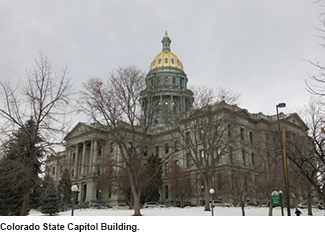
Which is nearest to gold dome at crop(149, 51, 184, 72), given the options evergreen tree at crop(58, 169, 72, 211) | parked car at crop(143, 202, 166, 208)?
evergreen tree at crop(58, 169, 72, 211)

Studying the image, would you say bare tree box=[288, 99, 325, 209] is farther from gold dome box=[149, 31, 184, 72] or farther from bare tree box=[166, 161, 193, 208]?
gold dome box=[149, 31, 184, 72]

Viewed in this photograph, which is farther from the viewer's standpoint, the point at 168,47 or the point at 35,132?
the point at 168,47

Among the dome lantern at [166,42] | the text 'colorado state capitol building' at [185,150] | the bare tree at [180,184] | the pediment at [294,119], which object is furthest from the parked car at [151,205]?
the dome lantern at [166,42]

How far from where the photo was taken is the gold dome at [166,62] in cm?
9575

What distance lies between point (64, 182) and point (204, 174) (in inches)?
1199

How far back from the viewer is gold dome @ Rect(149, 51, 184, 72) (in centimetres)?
9575

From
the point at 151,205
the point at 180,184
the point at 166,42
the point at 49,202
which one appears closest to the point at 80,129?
the point at 151,205

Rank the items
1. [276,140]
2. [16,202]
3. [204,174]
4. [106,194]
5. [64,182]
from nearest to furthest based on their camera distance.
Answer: [16,202] < [204,174] < [276,140] < [64,182] < [106,194]

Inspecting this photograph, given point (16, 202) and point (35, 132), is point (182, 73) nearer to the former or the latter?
point (16, 202)

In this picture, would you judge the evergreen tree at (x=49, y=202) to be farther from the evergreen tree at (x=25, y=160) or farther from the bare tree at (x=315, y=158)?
the bare tree at (x=315, y=158)

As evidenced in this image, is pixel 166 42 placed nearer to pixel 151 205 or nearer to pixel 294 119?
pixel 294 119

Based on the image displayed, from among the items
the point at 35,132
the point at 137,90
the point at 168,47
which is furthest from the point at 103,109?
the point at 168,47
